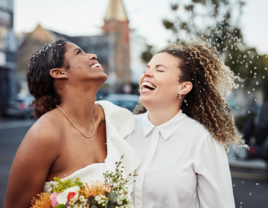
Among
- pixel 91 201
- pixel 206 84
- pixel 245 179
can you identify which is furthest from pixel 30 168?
pixel 245 179

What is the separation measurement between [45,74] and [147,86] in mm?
762

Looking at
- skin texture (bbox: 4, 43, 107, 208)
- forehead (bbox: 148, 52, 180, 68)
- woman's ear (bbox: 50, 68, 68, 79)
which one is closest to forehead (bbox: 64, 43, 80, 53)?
skin texture (bbox: 4, 43, 107, 208)

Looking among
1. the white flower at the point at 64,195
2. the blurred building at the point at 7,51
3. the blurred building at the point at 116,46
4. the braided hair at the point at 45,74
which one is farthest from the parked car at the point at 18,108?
the white flower at the point at 64,195

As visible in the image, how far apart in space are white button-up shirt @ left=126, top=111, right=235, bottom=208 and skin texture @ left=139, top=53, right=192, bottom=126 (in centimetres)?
24

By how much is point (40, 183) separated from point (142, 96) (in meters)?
0.92

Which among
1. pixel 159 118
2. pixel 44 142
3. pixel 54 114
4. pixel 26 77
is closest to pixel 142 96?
pixel 159 118

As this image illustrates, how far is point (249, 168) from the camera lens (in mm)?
6504

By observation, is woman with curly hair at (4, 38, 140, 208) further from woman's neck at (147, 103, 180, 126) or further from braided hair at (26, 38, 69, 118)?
woman's neck at (147, 103, 180, 126)

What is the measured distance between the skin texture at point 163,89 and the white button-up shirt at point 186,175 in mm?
243

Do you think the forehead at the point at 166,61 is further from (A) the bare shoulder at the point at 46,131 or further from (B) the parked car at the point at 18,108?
(B) the parked car at the point at 18,108

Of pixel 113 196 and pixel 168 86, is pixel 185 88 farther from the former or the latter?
pixel 113 196

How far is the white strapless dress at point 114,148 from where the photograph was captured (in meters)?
1.71

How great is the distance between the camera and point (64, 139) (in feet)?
5.70

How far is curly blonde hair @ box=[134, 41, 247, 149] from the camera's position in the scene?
6.56 feet
